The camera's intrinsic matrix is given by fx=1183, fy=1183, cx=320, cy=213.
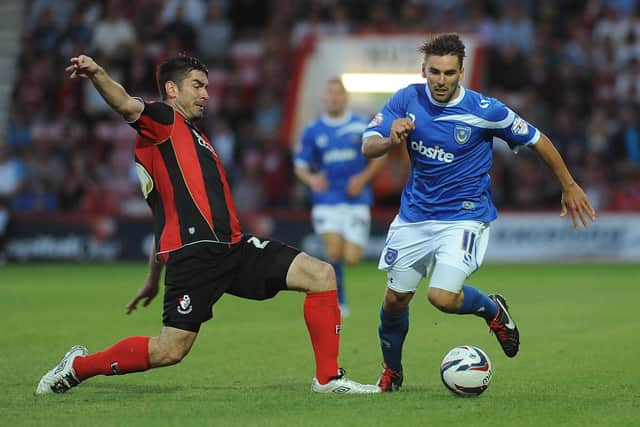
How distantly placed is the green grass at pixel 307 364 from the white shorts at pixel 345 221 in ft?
2.61

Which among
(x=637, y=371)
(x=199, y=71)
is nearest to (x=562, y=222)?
(x=637, y=371)

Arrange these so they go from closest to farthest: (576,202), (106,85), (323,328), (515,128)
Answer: (106,85), (323,328), (576,202), (515,128)

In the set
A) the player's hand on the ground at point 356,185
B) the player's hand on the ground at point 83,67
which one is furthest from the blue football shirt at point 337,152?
the player's hand on the ground at point 83,67

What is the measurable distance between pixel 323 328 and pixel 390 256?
2.33 ft

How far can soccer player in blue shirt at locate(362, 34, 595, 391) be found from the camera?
7.23 metres

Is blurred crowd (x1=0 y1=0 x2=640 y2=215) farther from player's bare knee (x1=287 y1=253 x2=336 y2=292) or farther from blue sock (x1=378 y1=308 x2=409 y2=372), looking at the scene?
player's bare knee (x1=287 y1=253 x2=336 y2=292)

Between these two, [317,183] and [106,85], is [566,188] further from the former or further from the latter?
[317,183]

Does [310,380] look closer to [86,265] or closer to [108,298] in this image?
[108,298]

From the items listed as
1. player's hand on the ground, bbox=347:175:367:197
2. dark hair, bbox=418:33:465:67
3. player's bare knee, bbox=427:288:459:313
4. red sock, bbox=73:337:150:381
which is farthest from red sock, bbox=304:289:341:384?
player's hand on the ground, bbox=347:175:367:197

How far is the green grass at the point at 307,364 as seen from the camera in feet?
20.8

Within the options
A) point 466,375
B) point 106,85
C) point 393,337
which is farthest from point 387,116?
point 106,85

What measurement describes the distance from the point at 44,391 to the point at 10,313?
5587 mm

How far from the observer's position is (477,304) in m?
7.45

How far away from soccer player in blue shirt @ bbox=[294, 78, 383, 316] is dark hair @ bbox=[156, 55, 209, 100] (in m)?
5.52
